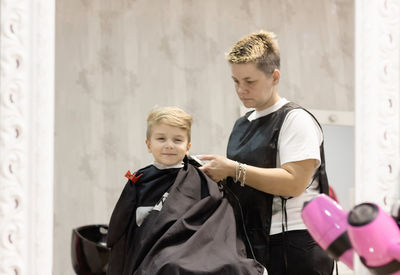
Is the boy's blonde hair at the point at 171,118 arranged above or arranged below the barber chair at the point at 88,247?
above

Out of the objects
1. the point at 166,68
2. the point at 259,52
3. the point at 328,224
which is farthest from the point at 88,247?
the point at 328,224

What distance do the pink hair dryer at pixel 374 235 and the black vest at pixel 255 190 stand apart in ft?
2.05

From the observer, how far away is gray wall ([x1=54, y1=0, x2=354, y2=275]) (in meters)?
1.63

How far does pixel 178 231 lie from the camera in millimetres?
1398

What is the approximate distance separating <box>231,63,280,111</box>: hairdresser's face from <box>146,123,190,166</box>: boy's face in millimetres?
228

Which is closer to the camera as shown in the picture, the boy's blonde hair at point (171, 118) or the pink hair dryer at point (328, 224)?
the pink hair dryer at point (328, 224)

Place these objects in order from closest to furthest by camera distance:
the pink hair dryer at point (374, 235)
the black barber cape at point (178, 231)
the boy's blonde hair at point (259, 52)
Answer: the pink hair dryer at point (374, 235)
the black barber cape at point (178, 231)
the boy's blonde hair at point (259, 52)

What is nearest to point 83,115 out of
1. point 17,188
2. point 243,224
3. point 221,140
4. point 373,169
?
point 17,188

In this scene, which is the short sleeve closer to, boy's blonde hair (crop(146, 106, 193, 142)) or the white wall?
the white wall

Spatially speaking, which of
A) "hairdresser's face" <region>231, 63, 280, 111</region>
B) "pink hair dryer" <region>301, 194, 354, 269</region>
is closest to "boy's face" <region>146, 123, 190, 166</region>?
"hairdresser's face" <region>231, 63, 280, 111</region>

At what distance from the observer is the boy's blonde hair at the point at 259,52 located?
1589 mm

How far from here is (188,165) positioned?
5.05 ft

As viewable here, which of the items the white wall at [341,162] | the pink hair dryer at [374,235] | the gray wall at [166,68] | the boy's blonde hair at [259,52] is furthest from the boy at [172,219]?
the pink hair dryer at [374,235]

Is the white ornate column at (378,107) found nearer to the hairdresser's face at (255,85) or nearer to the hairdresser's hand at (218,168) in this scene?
the hairdresser's face at (255,85)
